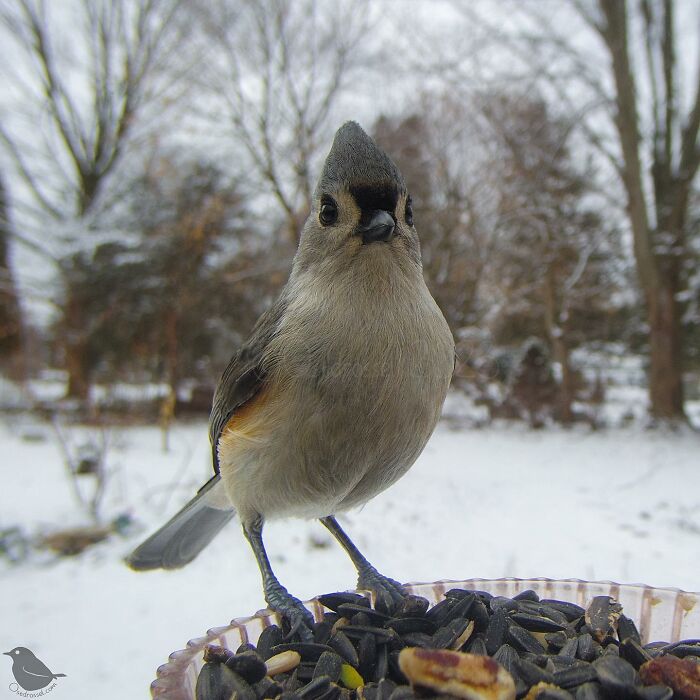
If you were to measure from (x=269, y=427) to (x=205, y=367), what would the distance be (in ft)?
31.3

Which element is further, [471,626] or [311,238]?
[311,238]

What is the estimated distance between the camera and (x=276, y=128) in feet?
21.9

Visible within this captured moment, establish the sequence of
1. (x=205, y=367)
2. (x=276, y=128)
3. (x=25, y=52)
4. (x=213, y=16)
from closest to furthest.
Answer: (x=276, y=128), (x=213, y=16), (x=205, y=367), (x=25, y=52)

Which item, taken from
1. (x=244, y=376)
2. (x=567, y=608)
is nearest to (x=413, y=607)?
(x=567, y=608)

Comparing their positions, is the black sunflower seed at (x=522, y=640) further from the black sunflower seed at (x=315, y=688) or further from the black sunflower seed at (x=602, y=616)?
the black sunflower seed at (x=315, y=688)

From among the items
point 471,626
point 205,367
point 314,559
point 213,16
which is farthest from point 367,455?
point 205,367

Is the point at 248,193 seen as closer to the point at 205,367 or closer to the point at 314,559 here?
the point at 205,367

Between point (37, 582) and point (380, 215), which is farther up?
point (380, 215)

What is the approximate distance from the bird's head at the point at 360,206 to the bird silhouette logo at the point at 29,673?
4.31ft

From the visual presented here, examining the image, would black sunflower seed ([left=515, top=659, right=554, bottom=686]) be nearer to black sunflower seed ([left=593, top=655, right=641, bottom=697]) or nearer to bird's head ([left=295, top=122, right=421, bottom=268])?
black sunflower seed ([left=593, top=655, right=641, bottom=697])

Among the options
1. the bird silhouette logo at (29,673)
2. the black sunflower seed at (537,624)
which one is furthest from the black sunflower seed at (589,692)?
the bird silhouette logo at (29,673)

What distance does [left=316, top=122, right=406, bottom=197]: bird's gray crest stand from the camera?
1.14 m

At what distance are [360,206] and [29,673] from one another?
1.57 metres

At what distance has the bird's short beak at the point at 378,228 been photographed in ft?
3.75
